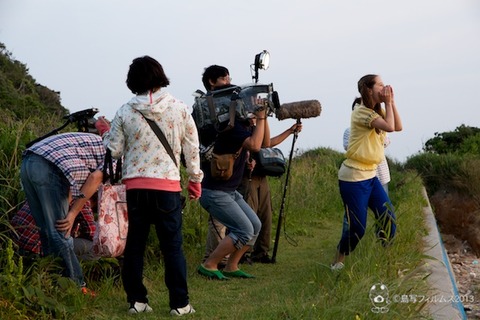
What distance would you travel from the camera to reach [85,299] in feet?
17.0

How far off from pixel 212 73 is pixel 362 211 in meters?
1.78

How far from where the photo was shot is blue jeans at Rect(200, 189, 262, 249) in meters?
6.50

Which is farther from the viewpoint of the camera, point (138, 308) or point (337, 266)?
point (337, 266)

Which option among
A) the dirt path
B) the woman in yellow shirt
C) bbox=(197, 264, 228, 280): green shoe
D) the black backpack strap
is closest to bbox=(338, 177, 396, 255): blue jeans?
the woman in yellow shirt

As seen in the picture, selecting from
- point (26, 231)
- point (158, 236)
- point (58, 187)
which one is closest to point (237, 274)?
point (158, 236)

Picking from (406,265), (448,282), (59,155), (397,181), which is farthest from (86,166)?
(397,181)

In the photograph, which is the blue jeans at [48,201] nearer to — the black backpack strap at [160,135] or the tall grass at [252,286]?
the tall grass at [252,286]

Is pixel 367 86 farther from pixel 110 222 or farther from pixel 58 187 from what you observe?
pixel 58 187

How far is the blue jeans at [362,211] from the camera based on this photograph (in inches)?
248

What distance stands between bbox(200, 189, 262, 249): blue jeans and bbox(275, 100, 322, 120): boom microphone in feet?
3.18

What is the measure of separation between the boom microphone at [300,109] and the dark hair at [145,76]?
215cm

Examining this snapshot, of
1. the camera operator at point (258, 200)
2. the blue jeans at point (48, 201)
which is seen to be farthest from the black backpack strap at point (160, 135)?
the camera operator at point (258, 200)

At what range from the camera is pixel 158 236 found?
5227mm

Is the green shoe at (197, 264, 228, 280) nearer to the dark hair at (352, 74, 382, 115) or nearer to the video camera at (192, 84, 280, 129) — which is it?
the video camera at (192, 84, 280, 129)
